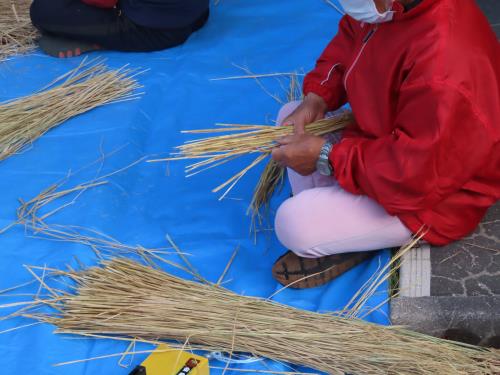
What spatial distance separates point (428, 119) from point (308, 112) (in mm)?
653

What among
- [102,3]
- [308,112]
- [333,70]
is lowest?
[102,3]

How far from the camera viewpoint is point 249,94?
11.0 ft

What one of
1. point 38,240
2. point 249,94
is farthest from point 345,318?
point 249,94

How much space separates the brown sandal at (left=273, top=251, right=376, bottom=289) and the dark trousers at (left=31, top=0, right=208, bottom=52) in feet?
5.56

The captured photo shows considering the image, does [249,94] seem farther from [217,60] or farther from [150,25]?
[150,25]

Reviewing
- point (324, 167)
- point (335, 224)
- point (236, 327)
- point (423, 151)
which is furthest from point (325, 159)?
point (236, 327)

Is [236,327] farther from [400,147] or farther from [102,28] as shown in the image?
[102,28]

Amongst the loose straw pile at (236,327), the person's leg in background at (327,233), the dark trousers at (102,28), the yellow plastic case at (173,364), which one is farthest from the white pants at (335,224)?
the dark trousers at (102,28)

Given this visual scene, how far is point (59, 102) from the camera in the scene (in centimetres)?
327

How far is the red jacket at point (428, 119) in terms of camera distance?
1.95m

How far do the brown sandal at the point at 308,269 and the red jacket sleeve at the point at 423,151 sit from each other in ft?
1.03

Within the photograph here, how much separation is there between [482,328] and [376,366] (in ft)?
1.06

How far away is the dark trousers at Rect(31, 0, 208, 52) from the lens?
12.2 feet

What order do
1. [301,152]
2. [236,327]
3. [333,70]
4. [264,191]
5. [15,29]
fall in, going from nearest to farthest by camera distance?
[236,327] < [301,152] < [333,70] < [264,191] < [15,29]
